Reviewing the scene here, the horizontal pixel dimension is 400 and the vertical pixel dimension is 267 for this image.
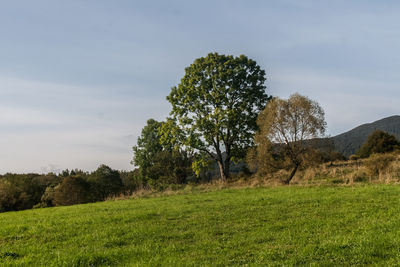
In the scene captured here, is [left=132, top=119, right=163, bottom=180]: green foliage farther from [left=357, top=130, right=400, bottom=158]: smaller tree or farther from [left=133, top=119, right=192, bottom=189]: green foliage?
[left=357, top=130, right=400, bottom=158]: smaller tree

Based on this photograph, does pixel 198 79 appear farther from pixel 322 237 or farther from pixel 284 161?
pixel 322 237

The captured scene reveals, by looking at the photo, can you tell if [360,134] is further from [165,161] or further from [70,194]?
[70,194]

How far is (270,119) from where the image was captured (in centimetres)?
2880

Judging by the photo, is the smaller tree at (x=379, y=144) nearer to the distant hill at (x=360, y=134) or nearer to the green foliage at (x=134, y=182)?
the distant hill at (x=360, y=134)

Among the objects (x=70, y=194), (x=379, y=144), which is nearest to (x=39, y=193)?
(x=70, y=194)

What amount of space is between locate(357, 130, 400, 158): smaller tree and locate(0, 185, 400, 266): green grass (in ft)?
127

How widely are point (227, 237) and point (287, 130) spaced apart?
20689 millimetres

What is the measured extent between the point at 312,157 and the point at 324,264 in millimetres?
22655

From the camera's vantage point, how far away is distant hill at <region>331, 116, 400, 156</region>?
8617 cm

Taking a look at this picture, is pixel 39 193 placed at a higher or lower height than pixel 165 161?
lower

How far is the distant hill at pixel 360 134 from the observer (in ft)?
283

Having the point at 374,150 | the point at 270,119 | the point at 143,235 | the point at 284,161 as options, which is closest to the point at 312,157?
the point at 284,161

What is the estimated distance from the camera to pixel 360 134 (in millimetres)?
104000

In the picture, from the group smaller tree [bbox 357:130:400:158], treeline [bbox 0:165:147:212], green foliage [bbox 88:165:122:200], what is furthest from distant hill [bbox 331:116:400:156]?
treeline [bbox 0:165:147:212]
